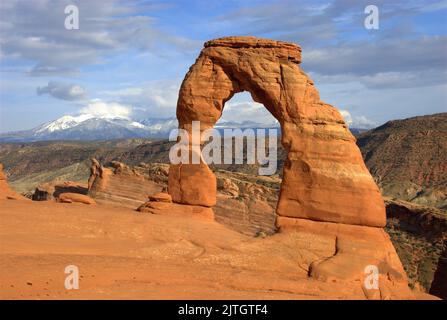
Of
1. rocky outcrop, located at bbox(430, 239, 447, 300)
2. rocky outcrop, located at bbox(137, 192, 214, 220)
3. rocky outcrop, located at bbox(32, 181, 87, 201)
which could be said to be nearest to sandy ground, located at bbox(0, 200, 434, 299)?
rocky outcrop, located at bbox(137, 192, 214, 220)

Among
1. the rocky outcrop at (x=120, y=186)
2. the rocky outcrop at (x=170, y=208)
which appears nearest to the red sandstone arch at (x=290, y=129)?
the rocky outcrop at (x=170, y=208)

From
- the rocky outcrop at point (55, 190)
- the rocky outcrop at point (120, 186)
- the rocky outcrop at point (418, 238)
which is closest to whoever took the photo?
the rocky outcrop at point (418, 238)

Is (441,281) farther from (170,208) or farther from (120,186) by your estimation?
(120,186)

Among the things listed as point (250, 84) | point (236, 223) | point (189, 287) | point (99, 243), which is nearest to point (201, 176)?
point (250, 84)

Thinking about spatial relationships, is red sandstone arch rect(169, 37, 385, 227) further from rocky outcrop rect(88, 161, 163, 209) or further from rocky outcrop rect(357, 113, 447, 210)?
rocky outcrop rect(357, 113, 447, 210)

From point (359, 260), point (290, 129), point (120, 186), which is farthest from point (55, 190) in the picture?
point (359, 260)

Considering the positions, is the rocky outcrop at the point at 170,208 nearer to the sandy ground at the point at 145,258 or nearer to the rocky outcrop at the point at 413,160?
the sandy ground at the point at 145,258
